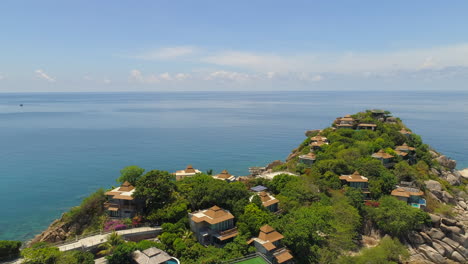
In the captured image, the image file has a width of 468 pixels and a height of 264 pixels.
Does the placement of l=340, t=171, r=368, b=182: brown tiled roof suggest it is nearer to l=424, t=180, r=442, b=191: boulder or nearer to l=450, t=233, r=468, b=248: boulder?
l=424, t=180, r=442, b=191: boulder

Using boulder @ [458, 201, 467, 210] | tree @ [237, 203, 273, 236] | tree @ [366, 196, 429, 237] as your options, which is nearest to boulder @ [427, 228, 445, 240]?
tree @ [366, 196, 429, 237]

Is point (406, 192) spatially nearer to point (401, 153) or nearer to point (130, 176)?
point (401, 153)

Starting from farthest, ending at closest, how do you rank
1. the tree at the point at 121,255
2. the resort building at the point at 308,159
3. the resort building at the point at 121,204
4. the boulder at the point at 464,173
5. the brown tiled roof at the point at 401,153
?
1. the boulder at the point at 464,173
2. the brown tiled roof at the point at 401,153
3. the resort building at the point at 308,159
4. the resort building at the point at 121,204
5. the tree at the point at 121,255

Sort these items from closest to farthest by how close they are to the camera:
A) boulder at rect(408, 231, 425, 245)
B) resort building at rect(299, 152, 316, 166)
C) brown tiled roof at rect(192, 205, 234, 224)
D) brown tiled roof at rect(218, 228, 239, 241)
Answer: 1. brown tiled roof at rect(218, 228, 239, 241)
2. brown tiled roof at rect(192, 205, 234, 224)
3. boulder at rect(408, 231, 425, 245)
4. resort building at rect(299, 152, 316, 166)

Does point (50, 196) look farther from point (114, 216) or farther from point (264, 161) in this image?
point (264, 161)

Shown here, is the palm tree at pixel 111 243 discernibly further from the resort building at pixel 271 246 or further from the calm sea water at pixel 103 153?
the calm sea water at pixel 103 153

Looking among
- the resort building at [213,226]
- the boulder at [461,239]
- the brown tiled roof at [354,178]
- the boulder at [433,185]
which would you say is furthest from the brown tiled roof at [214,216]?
the boulder at [433,185]

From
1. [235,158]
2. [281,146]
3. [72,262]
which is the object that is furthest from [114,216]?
[281,146]
